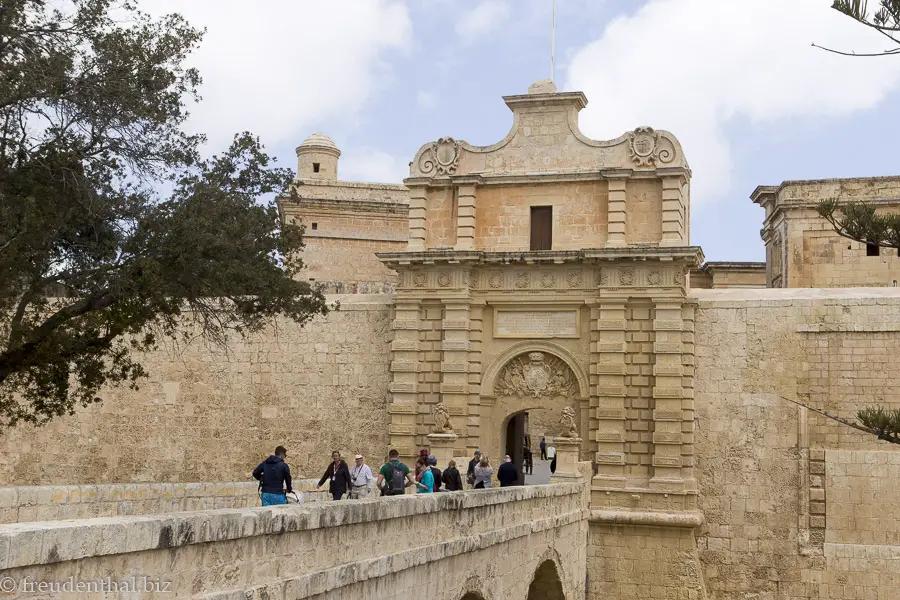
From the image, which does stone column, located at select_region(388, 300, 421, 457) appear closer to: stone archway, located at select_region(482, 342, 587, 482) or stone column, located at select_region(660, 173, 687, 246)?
stone archway, located at select_region(482, 342, 587, 482)

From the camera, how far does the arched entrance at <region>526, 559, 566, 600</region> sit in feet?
54.5

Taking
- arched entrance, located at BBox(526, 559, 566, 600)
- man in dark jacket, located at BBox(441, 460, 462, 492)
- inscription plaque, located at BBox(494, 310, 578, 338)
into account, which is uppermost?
inscription plaque, located at BBox(494, 310, 578, 338)

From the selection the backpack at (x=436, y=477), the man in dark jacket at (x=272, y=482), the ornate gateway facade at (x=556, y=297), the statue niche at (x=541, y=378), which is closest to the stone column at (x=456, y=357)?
the ornate gateway facade at (x=556, y=297)

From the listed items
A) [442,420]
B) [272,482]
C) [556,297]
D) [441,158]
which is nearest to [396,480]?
[272,482]

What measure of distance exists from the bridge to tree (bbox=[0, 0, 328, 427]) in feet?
6.80

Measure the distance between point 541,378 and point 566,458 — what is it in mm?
2469

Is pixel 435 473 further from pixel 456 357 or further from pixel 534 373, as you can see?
pixel 534 373

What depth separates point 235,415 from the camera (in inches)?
893

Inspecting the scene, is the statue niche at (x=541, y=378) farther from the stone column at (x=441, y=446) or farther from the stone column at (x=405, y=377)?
the stone column at (x=441, y=446)

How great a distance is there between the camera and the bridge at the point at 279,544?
5625mm

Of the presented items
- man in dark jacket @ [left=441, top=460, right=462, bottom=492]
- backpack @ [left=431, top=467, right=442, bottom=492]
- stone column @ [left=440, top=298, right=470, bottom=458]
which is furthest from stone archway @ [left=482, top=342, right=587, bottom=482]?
backpack @ [left=431, top=467, right=442, bottom=492]

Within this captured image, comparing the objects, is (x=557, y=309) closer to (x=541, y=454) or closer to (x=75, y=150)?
(x=75, y=150)

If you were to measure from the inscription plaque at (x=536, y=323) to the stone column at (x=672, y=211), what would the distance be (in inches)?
87.5

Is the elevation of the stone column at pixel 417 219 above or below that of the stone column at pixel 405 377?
above
